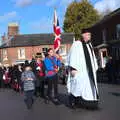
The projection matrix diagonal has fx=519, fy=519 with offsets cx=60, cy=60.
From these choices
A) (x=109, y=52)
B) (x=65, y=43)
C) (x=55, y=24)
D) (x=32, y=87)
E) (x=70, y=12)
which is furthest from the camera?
(x=70, y=12)

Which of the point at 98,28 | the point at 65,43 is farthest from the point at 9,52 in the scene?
the point at 98,28

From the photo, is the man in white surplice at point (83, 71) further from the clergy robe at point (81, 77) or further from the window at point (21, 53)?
the window at point (21, 53)

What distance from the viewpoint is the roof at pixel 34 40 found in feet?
273

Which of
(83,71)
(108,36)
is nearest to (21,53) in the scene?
(108,36)

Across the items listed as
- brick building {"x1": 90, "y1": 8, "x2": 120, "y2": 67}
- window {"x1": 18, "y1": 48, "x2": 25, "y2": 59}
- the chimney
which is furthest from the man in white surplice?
the chimney

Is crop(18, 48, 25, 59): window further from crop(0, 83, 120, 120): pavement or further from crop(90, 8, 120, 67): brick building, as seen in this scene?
crop(0, 83, 120, 120): pavement

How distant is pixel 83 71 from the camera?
13617mm

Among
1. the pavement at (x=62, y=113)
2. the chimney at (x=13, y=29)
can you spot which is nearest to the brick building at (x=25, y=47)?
the chimney at (x=13, y=29)

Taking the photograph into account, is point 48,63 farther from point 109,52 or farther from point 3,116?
point 109,52

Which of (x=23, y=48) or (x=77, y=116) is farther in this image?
(x=23, y=48)

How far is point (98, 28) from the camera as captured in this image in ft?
217

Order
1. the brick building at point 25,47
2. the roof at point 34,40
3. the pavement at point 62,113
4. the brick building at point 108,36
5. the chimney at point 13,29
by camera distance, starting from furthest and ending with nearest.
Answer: the chimney at point 13,29 → the roof at point 34,40 → the brick building at point 25,47 → the brick building at point 108,36 → the pavement at point 62,113

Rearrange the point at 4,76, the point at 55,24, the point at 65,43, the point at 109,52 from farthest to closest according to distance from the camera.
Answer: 1. the point at 65,43
2. the point at 109,52
3. the point at 4,76
4. the point at 55,24

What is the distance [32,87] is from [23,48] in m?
68.3
